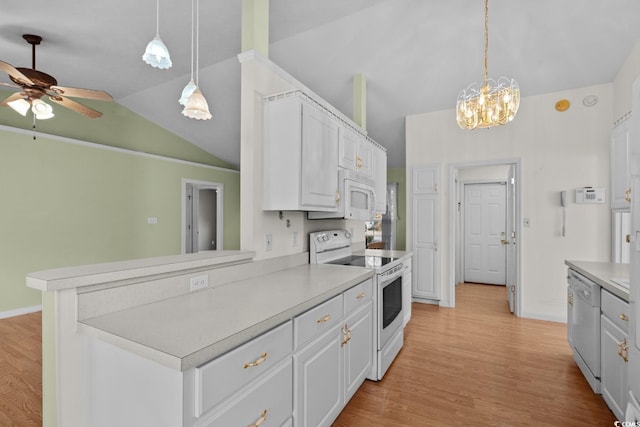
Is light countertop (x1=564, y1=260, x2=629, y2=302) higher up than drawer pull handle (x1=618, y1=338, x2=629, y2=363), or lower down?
higher up

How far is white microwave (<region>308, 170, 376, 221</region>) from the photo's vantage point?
271 centimetres

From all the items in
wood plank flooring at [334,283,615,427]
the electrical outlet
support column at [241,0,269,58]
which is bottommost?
wood plank flooring at [334,283,615,427]

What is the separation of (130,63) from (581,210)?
5660mm

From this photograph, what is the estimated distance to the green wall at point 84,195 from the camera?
402 centimetres

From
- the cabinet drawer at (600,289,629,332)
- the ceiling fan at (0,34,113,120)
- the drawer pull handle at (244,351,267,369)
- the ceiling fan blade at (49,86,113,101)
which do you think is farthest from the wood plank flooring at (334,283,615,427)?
the ceiling fan at (0,34,113,120)

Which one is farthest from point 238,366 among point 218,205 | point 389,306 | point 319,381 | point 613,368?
point 218,205

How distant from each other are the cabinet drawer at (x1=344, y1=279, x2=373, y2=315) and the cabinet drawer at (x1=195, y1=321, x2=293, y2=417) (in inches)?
25.4

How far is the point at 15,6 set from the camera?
99.7 inches

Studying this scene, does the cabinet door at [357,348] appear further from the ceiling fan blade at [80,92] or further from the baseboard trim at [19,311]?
the baseboard trim at [19,311]

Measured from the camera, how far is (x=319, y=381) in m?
1.67

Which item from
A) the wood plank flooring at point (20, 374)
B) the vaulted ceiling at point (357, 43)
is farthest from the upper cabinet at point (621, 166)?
the wood plank flooring at point (20, 374)

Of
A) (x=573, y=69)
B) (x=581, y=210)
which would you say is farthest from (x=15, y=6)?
(x=581, y=210)

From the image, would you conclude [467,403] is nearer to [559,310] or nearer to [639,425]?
[639,425]

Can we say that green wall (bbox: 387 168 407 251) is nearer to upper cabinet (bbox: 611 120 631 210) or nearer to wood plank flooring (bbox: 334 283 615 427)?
wood plank flooring (bbox: 334 283 615 427)
